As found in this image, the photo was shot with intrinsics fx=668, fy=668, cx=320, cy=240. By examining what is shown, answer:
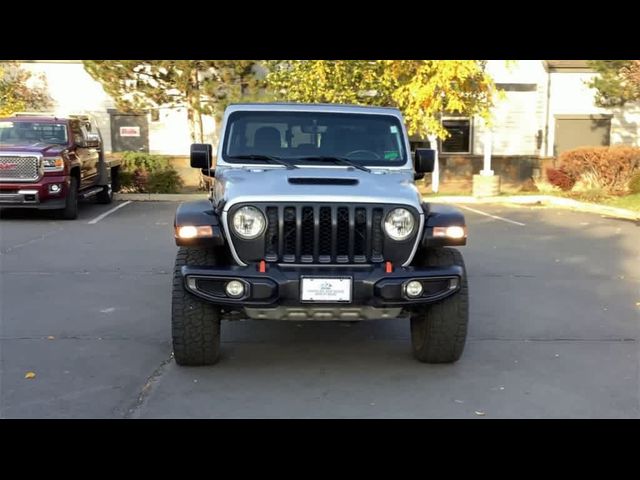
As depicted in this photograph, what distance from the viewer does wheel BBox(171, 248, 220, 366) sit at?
4.77m

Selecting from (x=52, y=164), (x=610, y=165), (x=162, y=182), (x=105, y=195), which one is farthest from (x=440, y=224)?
(x=162, y=182)

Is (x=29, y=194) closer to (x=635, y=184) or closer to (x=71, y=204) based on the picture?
(x=71, y=204)

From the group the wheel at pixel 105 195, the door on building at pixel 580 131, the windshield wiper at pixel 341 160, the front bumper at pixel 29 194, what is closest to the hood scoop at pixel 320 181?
the windshield wiper at pixel 341 160

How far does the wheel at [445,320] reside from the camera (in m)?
4.89

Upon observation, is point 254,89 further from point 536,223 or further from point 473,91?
point 536,223

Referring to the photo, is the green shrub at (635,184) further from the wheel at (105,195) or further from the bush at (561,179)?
the wheel at (105,195)

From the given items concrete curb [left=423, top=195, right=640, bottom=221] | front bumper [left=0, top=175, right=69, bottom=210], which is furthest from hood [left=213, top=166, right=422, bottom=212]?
concrete curb [left=423, top=195, right=640, bottom=221]

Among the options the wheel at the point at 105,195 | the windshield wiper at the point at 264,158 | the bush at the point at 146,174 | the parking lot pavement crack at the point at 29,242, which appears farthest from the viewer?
the bush at the point at 146,174

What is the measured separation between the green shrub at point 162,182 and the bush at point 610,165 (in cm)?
1102

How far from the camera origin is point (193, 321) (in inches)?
188

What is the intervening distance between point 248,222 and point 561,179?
52.4ft

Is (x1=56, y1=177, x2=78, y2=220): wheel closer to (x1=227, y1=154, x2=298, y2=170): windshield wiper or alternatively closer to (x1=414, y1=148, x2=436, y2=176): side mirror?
(x1=227, y1=154, x2=298, y2=170): windshield wiper

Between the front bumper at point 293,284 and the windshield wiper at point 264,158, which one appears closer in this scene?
the front bumper at point 293,284
